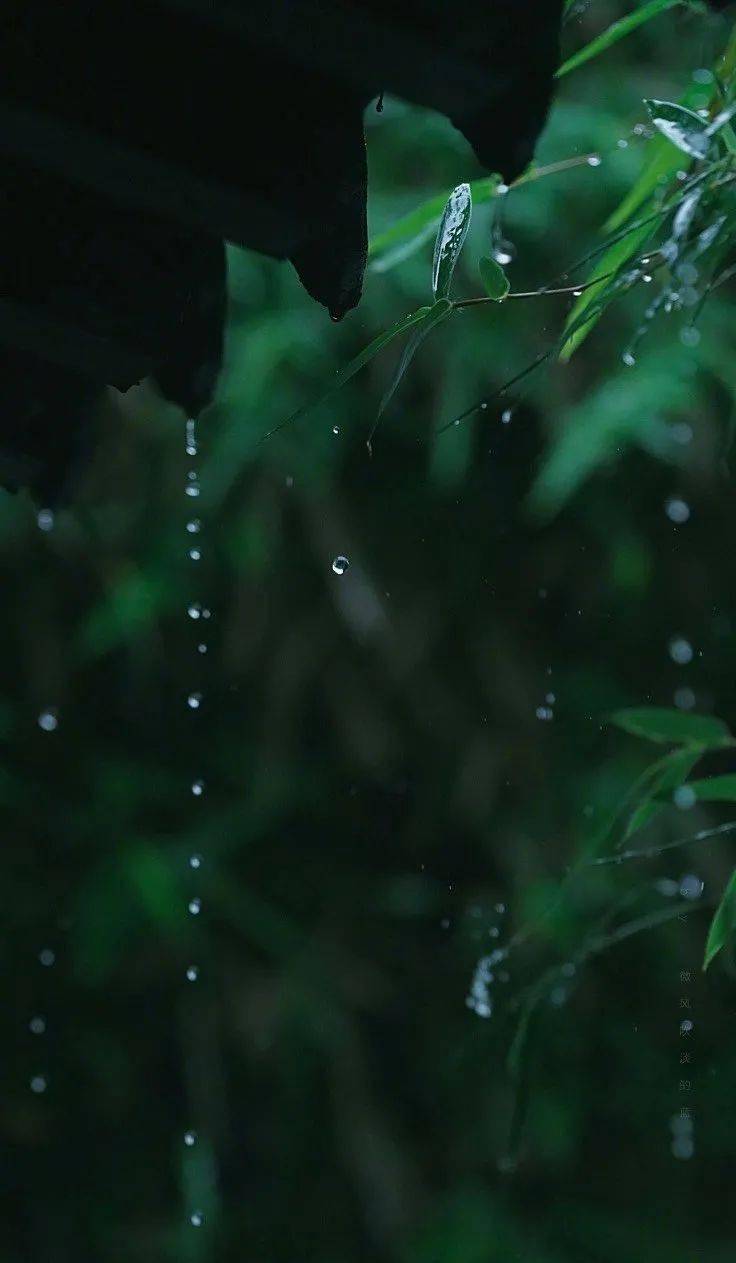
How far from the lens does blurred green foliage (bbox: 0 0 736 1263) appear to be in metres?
2.59

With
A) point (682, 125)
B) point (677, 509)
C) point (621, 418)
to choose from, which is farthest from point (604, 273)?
point (677, 509)

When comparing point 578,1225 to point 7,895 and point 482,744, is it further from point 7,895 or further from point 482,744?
point 7,895

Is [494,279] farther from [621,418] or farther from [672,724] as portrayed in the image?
[621,418]

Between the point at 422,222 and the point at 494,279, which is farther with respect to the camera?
the point at 422,222

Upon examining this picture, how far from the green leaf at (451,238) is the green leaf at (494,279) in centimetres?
2

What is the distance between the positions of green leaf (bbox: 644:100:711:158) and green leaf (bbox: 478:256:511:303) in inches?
4.6

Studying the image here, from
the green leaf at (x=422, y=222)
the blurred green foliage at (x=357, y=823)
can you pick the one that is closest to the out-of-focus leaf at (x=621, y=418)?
the blurred green foliage at (x=357, y=823)

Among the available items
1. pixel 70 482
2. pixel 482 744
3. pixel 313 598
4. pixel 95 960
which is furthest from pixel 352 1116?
pixel 70 482

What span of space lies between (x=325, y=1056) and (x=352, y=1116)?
136mm

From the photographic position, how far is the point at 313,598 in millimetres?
2723

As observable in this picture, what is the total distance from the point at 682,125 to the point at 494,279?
0.45ft

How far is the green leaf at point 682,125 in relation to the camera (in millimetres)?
720

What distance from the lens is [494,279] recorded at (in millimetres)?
753

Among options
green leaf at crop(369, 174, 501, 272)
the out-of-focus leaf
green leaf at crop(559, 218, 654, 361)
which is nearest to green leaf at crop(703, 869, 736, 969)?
green leaf at crop(559, 218, 654, 361)
